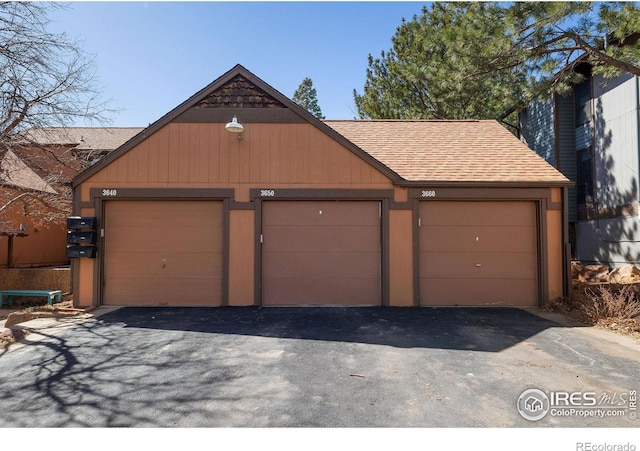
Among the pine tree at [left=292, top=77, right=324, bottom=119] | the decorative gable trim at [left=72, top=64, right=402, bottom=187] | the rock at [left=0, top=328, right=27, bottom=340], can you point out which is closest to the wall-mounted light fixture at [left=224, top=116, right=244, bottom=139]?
the decorative gable trim at [left=72, top=64, right=402, bottom=187]

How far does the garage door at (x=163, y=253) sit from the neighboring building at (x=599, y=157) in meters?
12.0

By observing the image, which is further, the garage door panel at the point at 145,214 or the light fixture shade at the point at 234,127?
the garage door panel at the point at 145,214

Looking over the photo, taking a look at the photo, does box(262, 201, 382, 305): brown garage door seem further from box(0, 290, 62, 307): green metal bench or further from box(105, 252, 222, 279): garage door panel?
box(0, 290, 62, 307): green metal bench

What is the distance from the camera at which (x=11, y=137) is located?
24.1ft

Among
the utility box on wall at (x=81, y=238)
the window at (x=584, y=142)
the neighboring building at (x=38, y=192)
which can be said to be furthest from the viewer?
the window at (x=584, y=142)

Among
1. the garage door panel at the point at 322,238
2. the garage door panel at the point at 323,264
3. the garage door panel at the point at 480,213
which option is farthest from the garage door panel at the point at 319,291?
the garage door panel at the point at 480,213

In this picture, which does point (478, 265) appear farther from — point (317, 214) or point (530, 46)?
point (530, 46)

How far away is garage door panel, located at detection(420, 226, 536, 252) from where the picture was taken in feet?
25.4

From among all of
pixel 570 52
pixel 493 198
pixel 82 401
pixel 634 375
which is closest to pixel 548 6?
pixel 570 52

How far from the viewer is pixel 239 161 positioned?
777 cm

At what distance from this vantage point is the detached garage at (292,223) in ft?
25.0

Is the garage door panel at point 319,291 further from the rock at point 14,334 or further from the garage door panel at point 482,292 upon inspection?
the rock at point 14,334

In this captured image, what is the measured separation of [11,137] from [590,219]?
1743 cm

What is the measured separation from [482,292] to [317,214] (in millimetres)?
4107
